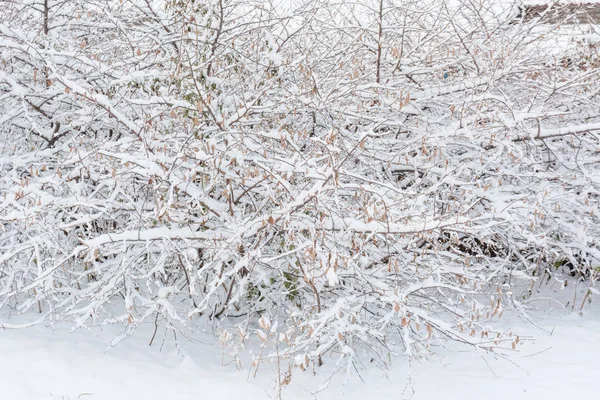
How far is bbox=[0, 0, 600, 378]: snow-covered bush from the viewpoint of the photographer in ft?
13.3

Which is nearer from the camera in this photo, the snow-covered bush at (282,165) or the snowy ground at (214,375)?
the snowy ground at (214,375)

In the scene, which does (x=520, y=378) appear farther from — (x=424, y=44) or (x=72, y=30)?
(x=72, y=30)

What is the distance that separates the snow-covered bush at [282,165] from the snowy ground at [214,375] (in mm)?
245

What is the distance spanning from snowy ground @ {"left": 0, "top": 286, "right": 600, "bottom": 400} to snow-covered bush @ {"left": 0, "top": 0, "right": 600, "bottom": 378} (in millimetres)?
245

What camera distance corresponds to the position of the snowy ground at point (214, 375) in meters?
3.84

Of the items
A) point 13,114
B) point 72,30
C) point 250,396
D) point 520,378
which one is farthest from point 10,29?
point 520,378

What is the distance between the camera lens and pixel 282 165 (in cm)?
385

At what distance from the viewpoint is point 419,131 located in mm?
5105

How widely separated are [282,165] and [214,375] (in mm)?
1623

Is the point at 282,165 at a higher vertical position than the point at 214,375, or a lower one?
higher

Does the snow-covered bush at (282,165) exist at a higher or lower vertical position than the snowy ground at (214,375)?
higher

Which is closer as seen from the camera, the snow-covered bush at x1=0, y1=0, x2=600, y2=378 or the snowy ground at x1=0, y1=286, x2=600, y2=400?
the snowy ground at x1=0, y1=286, x2=600, y2=400

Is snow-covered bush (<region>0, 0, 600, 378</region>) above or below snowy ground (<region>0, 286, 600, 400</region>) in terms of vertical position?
above

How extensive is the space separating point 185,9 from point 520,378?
364 centimetres
